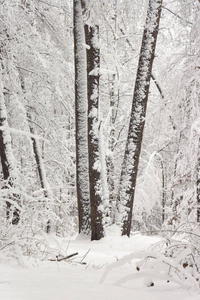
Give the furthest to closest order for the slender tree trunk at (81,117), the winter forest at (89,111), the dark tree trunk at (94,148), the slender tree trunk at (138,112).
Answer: the slender tree trunk at (81,117)
the slender tree trunk at (138,112)
the dark tree trunk at (94,148)
the winter forest at (89,111)

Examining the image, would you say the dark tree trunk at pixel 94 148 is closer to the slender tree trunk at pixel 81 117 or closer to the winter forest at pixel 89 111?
the winter forest at pixel 89 111

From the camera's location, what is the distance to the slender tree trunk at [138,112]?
6.65 m

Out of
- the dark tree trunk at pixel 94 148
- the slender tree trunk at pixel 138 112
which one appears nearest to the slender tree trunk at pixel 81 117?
the dark tree trunk at pixel 94 148

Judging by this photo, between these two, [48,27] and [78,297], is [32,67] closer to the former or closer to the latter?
[48,27]

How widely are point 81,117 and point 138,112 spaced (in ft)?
Result: 4.75

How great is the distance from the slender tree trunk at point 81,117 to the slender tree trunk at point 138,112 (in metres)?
0.92

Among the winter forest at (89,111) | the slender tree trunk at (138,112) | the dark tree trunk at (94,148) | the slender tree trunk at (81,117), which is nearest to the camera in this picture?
the winter forest at (89,111)

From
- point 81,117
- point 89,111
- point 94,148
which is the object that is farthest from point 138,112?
point 81,117

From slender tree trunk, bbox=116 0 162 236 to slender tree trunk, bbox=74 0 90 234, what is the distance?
0.92 meters

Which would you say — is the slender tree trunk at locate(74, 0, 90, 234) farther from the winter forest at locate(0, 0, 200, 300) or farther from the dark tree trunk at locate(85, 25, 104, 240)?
the dark tree trunk at locate(85, 25, 104, 240)

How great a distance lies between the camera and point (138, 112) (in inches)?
264

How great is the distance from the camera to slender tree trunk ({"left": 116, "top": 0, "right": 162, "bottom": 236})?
665 centimetres

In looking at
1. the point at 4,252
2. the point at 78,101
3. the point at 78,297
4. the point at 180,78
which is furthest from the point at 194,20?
the point at 78,297

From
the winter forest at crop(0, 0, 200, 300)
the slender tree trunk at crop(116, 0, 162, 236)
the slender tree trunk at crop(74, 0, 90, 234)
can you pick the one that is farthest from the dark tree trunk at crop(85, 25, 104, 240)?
the slender tree trunk at crop(74, 0, 90, 234)
